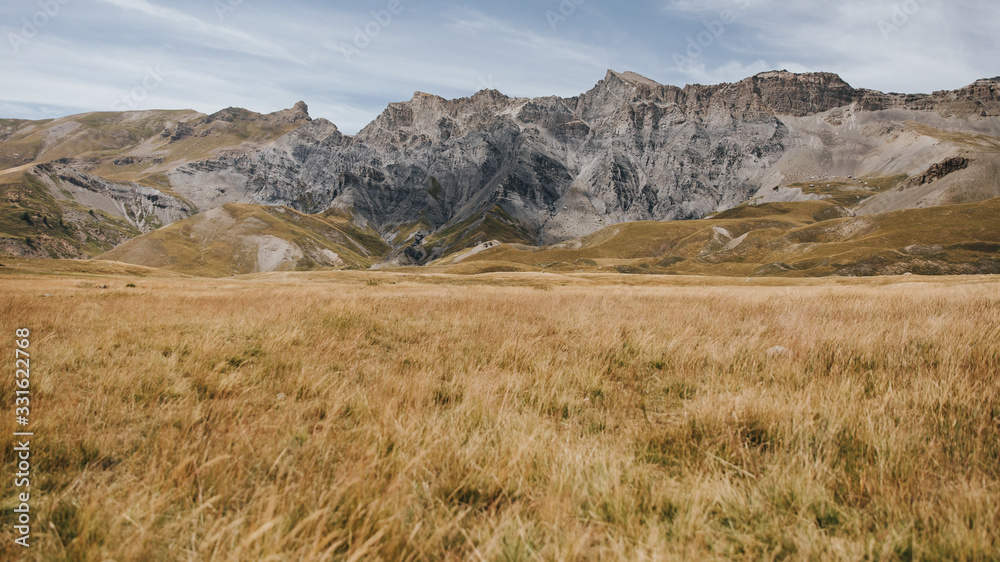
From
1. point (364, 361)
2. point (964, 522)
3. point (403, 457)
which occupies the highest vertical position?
point (964, 522)

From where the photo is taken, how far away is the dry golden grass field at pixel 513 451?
197 cm

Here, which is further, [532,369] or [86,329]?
[86,329]

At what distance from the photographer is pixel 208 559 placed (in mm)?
1847

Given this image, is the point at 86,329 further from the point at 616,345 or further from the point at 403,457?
the point at 616,345

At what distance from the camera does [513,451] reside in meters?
2.71

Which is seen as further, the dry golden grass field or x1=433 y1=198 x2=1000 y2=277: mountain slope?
x1=433 y1=198 x2=1000 y2=277: mountain slope

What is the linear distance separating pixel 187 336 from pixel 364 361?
3212mm

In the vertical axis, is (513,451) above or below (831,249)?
below

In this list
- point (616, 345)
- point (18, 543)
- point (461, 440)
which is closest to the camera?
point (18, 543)

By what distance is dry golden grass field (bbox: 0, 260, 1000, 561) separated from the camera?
6.45 ft

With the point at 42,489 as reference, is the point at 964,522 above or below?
above

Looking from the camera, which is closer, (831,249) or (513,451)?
(513,451)

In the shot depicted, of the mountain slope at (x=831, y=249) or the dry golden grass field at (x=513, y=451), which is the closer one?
the dry golden grass field at (x=513, y=451)

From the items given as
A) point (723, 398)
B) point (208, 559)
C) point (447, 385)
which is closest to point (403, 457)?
point (208, 559)
